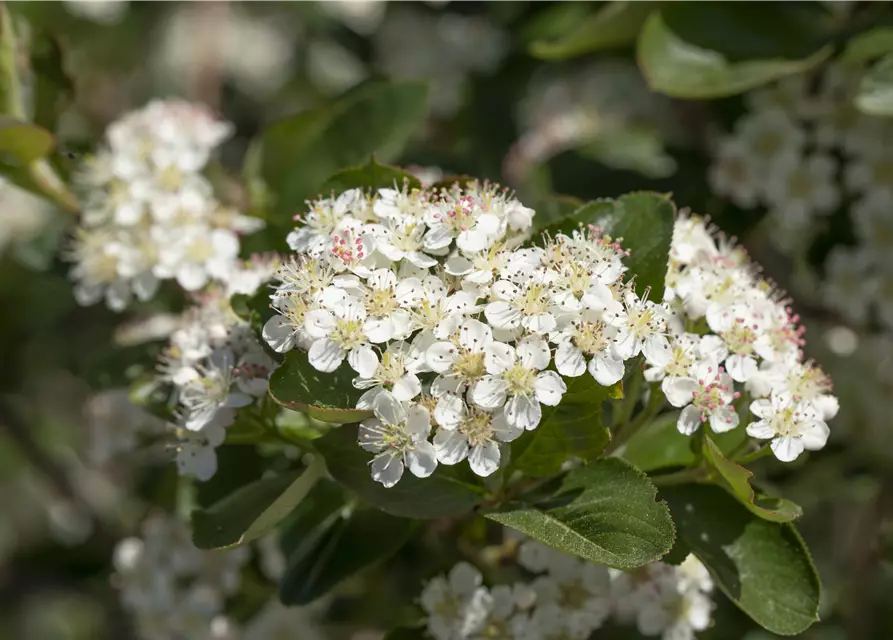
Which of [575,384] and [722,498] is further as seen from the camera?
[722,498]

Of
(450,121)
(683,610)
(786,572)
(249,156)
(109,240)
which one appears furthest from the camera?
(450,121)

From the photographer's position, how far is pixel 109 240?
154 centimetres

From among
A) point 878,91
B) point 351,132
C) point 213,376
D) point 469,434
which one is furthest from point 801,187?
point 213,376

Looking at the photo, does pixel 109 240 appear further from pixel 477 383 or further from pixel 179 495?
pixel 477 383

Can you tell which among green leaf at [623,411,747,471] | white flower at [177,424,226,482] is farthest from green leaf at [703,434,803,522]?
white flower at [177,424,226,482]

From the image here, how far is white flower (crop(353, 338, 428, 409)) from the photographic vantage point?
3.34ft

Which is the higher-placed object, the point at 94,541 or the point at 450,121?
the point at 450,121

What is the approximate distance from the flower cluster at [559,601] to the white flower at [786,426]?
1.00ft

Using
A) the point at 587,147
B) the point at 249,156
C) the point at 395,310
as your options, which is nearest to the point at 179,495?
the point at 249,156

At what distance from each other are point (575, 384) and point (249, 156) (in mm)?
882

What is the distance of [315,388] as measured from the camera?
3.53 feet

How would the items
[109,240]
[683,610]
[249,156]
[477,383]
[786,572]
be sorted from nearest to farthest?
1. [477,383]
2. [786,572]
3. [683,610]
4. [109,240]
5. [249,156]

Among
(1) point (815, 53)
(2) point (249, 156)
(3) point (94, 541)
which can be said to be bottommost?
(3) point (94, 541)

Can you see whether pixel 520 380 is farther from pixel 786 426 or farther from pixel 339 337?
pixel 786 426
